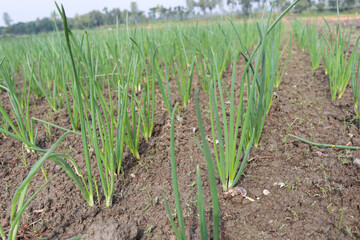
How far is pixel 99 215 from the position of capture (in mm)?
1072

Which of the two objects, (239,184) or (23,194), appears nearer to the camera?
(23,194)

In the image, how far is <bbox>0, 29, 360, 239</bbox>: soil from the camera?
95 centimetres

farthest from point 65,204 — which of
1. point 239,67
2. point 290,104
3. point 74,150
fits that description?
point 239,67

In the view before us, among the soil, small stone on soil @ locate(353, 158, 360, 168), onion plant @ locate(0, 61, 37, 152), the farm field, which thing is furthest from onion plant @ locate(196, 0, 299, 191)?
onion plant @ locate(0, 61, 37, 152)

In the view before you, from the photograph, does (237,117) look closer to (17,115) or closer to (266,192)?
(266,192)

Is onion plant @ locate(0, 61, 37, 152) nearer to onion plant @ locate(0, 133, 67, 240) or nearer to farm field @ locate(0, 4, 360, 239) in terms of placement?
farm field @ locate(0, 4, 360, 239)

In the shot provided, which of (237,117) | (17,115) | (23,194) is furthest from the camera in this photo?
(17,115)

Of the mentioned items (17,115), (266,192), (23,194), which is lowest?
(266,192)

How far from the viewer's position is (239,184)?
1163 millimetres

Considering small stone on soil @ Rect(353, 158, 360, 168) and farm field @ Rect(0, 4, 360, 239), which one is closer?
farm field @ Rect(0, 4, 360, 239)

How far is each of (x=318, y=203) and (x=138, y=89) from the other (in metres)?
1.59

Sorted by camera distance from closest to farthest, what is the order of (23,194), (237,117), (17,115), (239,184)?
(23,194)
(237,117)
(239,184)
(17,115)

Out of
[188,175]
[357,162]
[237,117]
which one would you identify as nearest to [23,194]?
[188,175]

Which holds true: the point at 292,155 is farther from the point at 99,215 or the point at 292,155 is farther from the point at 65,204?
the point at 65,204
